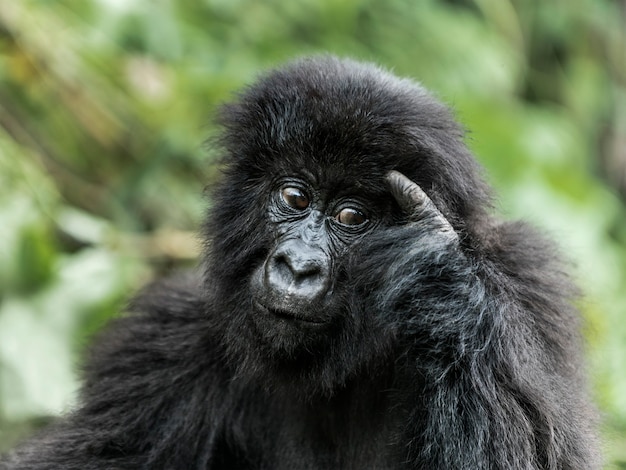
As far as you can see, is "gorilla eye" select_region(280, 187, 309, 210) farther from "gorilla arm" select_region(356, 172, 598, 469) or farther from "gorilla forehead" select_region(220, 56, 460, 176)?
"gorilla arm" select_region(356, 172, 598, 469)

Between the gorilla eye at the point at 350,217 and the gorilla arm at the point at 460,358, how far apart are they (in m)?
0.12

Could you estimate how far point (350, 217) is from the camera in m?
3.29

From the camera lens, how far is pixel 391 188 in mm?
3168

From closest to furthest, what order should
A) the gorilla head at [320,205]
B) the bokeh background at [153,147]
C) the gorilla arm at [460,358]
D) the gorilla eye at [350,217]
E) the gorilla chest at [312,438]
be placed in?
the gorilla arm at [460,358] → the gorilla head at [320,205] → the gorilla eye at [350,217] → the gorilla chest at [312,438] → the bokeh background at [153,147]

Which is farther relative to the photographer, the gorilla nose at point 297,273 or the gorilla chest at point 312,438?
the gorilla chest at point 312,438

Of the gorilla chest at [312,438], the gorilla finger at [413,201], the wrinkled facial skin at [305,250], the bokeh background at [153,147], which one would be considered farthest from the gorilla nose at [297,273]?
the bokeh background at [153,147]

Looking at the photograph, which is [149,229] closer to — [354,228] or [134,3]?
[134,3]

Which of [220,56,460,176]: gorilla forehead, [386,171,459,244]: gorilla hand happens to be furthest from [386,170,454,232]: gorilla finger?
[220,56,460,176]: gorilla forehead

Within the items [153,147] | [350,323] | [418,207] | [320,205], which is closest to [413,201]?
[418,207]

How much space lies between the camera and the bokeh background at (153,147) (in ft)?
16.3

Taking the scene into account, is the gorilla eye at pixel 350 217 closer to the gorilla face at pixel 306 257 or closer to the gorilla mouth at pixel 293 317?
the gorilla face at pixel 306 257

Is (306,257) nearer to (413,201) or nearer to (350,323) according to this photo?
(350,323)

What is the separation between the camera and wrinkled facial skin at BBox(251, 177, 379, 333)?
3.12 meters

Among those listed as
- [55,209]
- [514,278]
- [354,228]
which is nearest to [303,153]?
[354,228]
